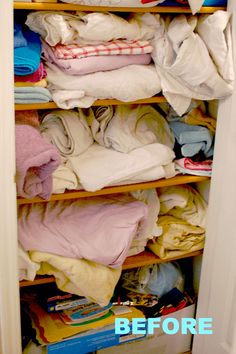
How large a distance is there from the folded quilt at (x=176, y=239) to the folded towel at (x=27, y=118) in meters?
0.63

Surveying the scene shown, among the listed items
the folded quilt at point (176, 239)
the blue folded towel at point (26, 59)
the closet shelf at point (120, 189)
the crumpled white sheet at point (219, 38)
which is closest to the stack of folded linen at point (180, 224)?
the folded quilt at point (176, 239)

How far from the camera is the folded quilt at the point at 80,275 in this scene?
163 centimetres

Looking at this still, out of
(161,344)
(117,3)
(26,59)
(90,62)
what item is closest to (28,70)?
(26,59)

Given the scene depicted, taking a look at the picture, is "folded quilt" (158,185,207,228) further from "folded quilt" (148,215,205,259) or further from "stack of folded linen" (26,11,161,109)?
"stack of folded linen" (26,11,161,109)

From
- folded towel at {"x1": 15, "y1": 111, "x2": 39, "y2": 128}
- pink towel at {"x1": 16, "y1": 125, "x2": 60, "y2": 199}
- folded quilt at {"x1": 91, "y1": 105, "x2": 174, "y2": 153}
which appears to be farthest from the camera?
folded quilt at {"x1": 91, "y1": 105, "x2": 174, "y2": 153}

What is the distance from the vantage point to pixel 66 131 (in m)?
1.67

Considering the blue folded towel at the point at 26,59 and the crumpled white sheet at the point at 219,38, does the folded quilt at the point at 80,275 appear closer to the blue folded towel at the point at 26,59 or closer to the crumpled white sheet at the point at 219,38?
the blue folded towel at the point at 26,59

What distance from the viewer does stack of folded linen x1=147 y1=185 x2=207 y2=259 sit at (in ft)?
6.18

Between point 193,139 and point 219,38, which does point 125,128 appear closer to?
point 193,139

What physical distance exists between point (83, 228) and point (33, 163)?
1.35 feet

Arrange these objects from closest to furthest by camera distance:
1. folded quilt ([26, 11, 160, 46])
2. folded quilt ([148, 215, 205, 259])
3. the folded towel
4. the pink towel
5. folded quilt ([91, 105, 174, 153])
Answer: the pink towel < folded quilt ([26, 11, 160, 46]) < the folded towel < folded quilt ([91, 105, 174, 153]) < folded quilt ([148, 215, 205, 259])

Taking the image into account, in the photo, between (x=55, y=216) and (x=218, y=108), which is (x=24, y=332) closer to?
(x=55, y=216)

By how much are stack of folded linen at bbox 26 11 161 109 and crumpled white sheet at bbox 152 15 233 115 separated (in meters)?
0.04

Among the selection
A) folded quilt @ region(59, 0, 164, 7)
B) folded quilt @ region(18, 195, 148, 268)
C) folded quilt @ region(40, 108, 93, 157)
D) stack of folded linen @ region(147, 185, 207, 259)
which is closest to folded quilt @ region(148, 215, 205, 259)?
stack of folded linen @ region(147, 185, 207, 259)
